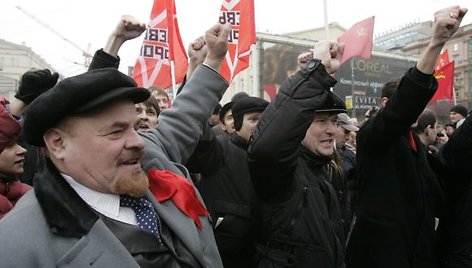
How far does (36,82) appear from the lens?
321 centimetres

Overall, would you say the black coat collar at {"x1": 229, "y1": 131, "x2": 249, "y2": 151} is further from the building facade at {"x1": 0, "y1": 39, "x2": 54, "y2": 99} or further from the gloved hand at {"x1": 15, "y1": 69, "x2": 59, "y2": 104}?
the building facade at {"x1": 0, "y1": 39, "x2": 54, "y2": 99}

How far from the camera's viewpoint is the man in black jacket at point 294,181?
217 cm

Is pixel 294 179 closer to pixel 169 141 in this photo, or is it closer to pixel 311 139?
pixel 311 139

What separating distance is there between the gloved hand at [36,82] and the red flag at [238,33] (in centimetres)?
315

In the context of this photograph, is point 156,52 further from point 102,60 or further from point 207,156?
point 102,60

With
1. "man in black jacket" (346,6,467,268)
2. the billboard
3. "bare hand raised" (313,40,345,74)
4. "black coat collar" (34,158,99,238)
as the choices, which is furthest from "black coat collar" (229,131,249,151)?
the billboard

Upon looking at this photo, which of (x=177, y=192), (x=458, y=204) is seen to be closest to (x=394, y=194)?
(x=458, y=204)

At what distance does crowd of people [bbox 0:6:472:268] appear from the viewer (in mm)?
1526

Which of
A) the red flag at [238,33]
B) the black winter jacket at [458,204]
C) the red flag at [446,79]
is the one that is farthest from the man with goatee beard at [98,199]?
the red flag at [446,79]

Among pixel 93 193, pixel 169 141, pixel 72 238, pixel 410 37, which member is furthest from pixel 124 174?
pixel 410 37

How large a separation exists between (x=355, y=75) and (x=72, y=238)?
104 ft

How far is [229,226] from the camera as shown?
2.99m

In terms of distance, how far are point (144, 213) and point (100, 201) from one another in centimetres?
17

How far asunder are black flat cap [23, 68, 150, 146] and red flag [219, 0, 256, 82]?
15.0 feet
